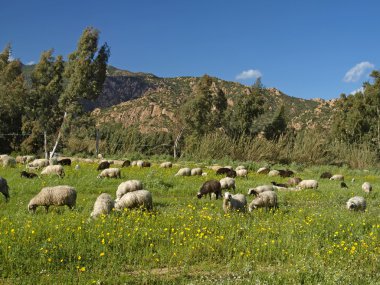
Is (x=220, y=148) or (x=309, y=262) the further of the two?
(x=220, y=148)

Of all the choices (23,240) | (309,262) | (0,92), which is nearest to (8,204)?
(23,240)

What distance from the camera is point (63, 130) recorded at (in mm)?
38719

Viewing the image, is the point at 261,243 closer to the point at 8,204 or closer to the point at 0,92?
the point at 8,204

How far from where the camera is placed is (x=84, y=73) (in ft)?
123

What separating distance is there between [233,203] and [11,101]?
3974 centimetres

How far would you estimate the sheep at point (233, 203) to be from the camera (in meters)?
11.9

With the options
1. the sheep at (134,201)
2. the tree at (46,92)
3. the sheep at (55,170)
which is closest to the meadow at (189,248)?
the sheep at (134,201)

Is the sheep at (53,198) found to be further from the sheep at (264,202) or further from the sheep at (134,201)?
the sheep at (264,202)

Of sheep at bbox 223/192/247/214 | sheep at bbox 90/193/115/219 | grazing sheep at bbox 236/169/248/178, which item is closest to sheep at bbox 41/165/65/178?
grazing sheep at bbox 236/169/248/178

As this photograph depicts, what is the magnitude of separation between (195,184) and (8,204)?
8.02 meters

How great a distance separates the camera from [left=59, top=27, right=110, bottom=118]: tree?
124ft

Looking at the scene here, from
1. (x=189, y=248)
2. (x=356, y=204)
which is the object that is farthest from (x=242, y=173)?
(x=189, y=248)

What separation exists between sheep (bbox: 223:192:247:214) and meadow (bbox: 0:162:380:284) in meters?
0.28

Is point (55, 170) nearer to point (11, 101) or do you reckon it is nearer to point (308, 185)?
point (308, 185)
